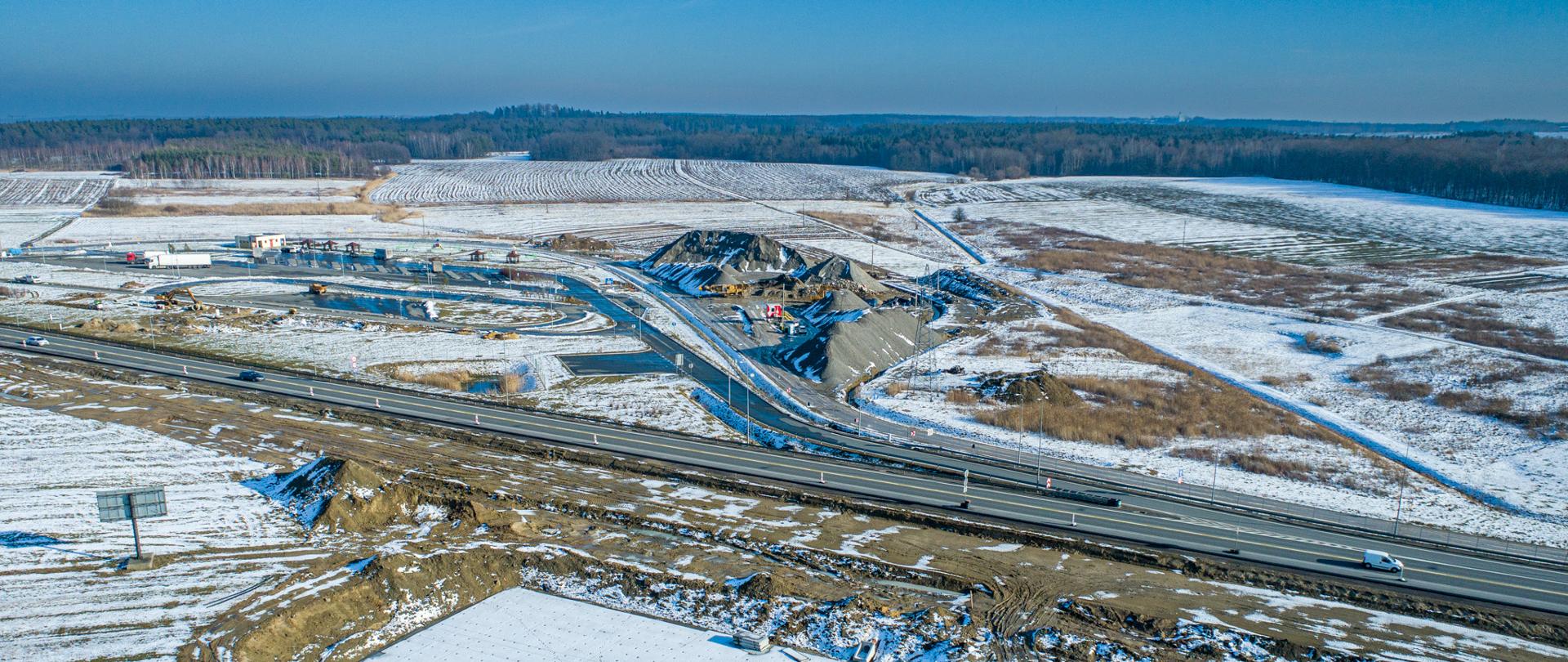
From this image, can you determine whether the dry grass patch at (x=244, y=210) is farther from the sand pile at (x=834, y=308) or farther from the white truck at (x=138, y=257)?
the sand pile at (x=834, y=308)

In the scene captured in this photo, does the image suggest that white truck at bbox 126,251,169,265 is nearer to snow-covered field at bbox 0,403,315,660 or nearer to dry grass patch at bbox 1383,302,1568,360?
snow-covered field at bbox 0,403,315,660

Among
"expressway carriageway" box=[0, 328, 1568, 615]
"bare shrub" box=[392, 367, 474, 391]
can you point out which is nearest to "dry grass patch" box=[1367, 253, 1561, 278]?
"expressway carriageway" box=[0, 328, 1568, 615]

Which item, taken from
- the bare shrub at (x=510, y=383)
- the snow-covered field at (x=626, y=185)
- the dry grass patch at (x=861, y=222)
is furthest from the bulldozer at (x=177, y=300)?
the snow-covered field at (x=626, y=185)

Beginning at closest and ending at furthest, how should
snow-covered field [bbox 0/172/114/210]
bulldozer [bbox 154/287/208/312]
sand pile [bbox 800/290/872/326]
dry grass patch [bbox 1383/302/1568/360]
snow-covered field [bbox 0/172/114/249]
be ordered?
1. dry grass patch [bbox 1383/302/1568/360]
2. sand pile [bbox 800/290/872/326]
3. bulldozer [bbox 154/287/208/312]
4. snow-covered field [bbox 0/172/114/249]
5. snow-covered field [bbox 0/172/114/210]

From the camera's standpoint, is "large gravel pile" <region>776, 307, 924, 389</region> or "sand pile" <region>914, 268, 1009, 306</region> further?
"sand pile" <region>914, 268, 1009, 306</region>

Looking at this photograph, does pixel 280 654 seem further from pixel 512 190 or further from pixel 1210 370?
pixel 512 190

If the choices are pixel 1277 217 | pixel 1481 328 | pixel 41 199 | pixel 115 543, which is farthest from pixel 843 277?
pixel 41 199

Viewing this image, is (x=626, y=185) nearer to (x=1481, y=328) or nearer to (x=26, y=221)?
(x=26, y=221)
